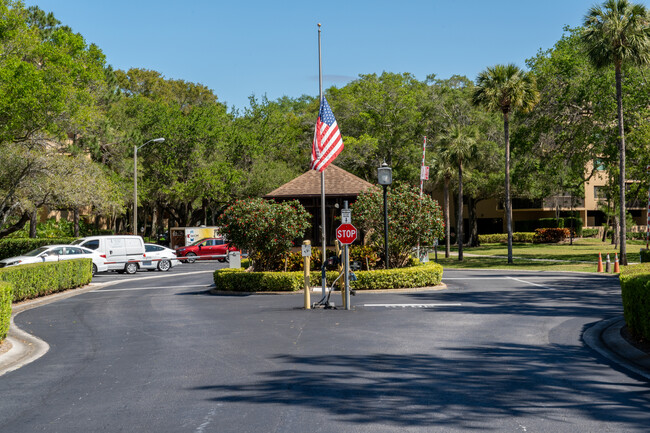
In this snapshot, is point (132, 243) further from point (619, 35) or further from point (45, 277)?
point (619, 35)

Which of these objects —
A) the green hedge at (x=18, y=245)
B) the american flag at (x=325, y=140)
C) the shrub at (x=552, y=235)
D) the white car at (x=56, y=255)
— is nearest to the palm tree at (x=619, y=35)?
the american flag at (x=325, y=140)

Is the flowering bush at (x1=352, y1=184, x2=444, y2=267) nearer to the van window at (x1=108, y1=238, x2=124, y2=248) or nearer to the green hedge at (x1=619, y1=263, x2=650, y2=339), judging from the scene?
the green hedge at (x1=619, y1=263, x2=650, y2=339)

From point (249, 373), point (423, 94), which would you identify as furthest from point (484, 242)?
point (249, 373)

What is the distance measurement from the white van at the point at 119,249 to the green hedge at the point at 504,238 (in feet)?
139

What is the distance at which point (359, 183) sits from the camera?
34281 mm

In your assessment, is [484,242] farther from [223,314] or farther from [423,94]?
[223,314]

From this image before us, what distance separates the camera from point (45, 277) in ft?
74.5

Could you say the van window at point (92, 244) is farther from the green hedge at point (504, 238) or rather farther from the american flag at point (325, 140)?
the green hedge at point (504, 238)

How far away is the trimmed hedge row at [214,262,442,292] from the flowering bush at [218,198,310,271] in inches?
43.8

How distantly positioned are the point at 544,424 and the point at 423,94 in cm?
5476

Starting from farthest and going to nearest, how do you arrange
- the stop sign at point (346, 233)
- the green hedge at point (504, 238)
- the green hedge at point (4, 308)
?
the green hedge at point (504, 238), the stop sign at point (346, 233), the green hedge at point (4, 308)

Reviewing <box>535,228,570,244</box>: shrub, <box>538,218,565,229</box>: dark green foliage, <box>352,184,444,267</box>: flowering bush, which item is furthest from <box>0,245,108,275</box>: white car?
<box>538,218,565,229</box>: dark green foliage

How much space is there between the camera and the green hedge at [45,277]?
811 inches

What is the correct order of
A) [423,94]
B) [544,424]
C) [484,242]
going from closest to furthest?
[544,424]
[423,94]
[484,242]
